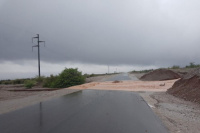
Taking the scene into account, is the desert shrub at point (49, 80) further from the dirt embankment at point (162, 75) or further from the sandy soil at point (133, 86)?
the dirt embankment at point (162, 75)

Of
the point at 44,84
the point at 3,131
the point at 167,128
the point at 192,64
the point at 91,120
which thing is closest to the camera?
the point at 3,131

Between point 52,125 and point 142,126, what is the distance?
10.9 ft

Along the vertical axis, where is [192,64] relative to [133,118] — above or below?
above

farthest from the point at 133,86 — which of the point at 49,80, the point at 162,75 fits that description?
the point at 49,80

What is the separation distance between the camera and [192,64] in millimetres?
76125

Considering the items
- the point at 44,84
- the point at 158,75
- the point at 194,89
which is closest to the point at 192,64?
the point at 158,75

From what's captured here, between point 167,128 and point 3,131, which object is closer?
point 3,131

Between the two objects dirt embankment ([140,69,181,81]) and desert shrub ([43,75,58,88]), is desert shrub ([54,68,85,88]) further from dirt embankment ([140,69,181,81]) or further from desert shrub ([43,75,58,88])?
dirt embankment ([140,69,181,81])

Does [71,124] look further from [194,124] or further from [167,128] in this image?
[194,124]

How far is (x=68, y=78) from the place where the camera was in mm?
39344

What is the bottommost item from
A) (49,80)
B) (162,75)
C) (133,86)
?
(133,86)

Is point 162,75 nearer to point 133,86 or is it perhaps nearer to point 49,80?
point 133,86

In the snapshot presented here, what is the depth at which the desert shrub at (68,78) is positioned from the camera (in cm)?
3866

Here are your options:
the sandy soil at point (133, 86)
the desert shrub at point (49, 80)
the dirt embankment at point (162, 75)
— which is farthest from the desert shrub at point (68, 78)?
the dirt embankment at point (162, 75)
